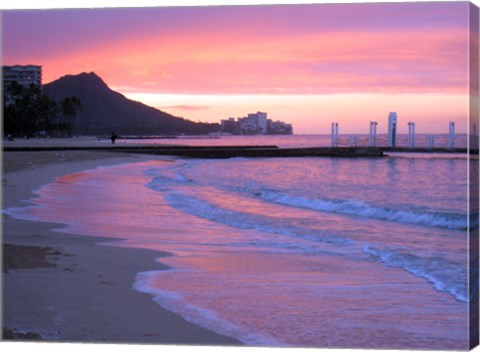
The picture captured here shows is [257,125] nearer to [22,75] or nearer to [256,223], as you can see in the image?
[22,75]

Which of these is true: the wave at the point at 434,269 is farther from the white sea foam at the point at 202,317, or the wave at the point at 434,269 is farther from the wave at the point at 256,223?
the white sea foam at the point at 202,317

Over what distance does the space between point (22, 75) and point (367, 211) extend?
5.22 metres

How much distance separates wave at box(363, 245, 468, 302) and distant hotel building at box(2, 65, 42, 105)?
295 cm

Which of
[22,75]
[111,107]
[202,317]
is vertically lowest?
[202,317]

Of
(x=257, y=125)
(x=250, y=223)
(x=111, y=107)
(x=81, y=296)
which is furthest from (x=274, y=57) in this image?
(x=250, y=223)

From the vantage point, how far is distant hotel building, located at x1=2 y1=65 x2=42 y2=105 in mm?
5160

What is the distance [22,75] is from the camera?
530 centimetres

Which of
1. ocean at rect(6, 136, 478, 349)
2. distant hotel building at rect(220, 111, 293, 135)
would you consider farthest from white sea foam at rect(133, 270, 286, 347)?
distant hotel building at rect(220, 111, 293, 135)

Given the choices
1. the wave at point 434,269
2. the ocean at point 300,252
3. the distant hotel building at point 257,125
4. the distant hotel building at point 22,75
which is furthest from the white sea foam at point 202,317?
the distant hotel building at point 22,75

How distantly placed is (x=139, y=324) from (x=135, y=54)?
7.02ft

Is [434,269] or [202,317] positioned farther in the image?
[434,269]

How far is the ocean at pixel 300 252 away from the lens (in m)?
3.89

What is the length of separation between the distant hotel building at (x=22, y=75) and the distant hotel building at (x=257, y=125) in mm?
1452

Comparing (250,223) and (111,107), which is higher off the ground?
(111,107)
